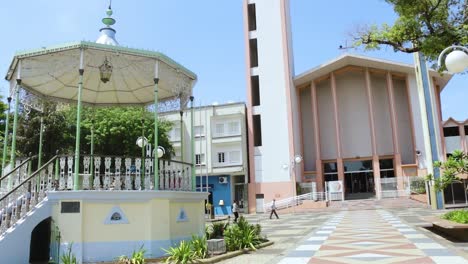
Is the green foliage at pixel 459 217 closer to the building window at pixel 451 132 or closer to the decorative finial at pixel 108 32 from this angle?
the decorative finial at pixel 108 32

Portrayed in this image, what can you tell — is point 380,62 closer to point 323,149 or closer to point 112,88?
point 323,149

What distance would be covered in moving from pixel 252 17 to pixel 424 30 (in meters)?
28.3

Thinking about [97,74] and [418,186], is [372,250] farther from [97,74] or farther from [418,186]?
[418,186]

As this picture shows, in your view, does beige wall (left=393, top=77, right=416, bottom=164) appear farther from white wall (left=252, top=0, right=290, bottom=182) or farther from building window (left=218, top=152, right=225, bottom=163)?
building window (left=218, top=152, right=225, bottom=163)

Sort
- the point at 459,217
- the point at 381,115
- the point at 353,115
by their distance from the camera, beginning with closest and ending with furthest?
the point at 459,217 → the point at 381,115 → the point at 353,115

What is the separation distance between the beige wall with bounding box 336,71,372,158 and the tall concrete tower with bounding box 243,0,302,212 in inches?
182

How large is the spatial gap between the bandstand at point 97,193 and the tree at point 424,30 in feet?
19.1

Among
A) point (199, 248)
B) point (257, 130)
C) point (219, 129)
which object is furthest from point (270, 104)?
point (199, 248)

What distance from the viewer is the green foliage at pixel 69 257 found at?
7617 mm

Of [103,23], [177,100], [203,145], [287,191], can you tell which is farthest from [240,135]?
A: [103,23]

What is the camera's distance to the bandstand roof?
9.65 meters

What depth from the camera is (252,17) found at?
38500 mm

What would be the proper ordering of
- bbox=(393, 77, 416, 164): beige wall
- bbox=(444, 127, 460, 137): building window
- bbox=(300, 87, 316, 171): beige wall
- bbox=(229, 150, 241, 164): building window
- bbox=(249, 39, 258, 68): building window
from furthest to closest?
bbox=(300, 87, 316, 171): beige wall
bbox=(249, 39, 258, 68): building window
bbox=(229, 150, 241, 164): building window
bbox=(393, 77, 416, 164): beige wall
bbox=(444, 127, 460, 137): building window

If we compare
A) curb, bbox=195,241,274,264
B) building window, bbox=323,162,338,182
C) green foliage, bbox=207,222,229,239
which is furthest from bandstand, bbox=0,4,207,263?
building window, bbox=323,162,338,182
